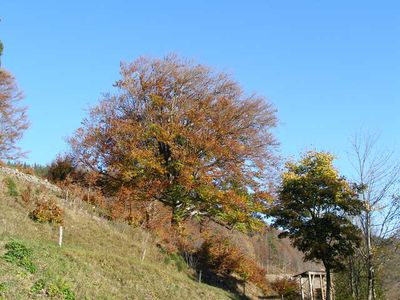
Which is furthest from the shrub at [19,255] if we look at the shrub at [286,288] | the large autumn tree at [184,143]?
the shrub at [286,288]

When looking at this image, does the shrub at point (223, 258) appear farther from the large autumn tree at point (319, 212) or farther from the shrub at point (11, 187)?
the shrub at point (11, 187)

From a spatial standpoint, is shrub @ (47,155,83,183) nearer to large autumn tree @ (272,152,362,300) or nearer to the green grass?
the green grass

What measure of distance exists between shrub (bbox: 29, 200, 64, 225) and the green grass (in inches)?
11.9

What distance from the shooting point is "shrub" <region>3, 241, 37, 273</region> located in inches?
432

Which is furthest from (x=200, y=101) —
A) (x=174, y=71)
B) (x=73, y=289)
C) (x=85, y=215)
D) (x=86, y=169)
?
(x=73, y=289)

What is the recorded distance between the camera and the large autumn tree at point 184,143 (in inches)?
1056

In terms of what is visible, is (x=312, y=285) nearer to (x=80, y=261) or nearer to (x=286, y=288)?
(x=286, y=288)

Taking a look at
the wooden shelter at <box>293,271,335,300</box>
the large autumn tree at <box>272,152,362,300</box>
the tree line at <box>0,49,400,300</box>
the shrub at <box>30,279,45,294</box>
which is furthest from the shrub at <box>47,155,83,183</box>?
the shrub at <box>30,279,45,294</box>

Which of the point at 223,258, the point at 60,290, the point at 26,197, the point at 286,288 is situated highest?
the point at 26,197

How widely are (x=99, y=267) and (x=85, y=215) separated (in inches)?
267

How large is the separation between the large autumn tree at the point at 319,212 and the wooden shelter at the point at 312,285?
6364mm

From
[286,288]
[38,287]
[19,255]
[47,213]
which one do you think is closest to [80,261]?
[19,255]

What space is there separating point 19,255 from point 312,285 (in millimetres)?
22270

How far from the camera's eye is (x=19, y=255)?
37.2 feet
